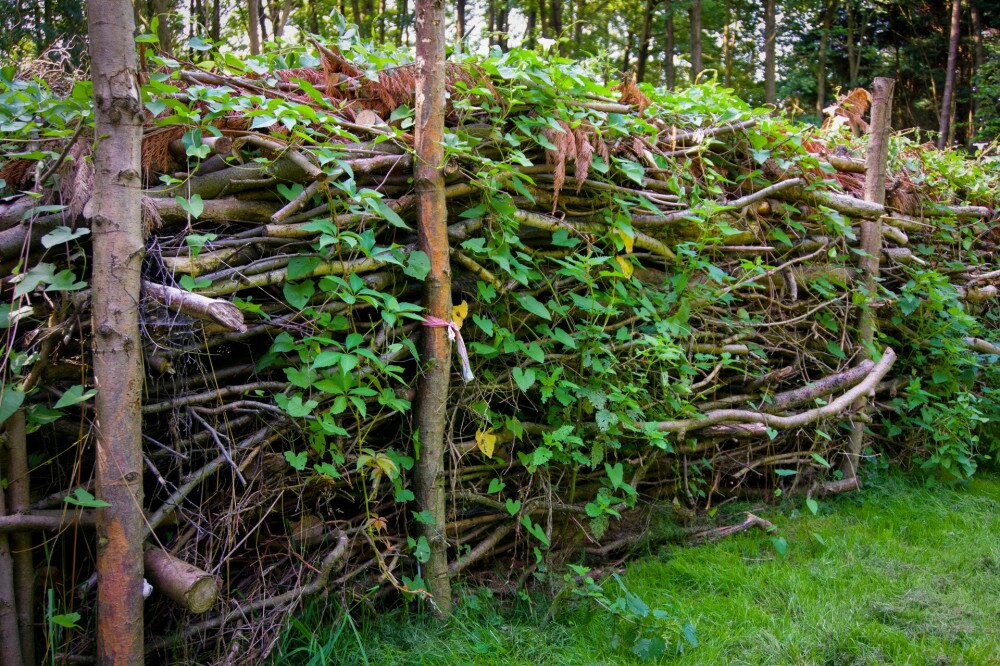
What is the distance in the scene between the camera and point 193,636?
222 cm

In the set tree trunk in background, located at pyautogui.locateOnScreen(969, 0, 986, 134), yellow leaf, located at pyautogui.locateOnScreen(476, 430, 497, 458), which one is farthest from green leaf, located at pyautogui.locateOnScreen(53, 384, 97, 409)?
tree trunk in background, located at pyautogui.locateOnScreen(969, 0, 986, 134)

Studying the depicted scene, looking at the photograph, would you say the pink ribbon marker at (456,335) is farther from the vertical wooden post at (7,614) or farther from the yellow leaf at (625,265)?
the vertical wooden post at (7,614)

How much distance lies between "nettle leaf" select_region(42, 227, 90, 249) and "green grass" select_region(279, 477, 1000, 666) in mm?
1472

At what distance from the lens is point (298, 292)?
2.39m

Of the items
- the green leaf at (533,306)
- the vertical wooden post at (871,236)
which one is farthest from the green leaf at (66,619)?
the vertical wooden post at (871,236)

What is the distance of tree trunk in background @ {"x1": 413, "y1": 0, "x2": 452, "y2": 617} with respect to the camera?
261 cm

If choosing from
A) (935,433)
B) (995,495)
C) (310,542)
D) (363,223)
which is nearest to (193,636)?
(310,542)

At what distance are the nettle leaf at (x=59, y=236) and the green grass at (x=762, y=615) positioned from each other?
147cm

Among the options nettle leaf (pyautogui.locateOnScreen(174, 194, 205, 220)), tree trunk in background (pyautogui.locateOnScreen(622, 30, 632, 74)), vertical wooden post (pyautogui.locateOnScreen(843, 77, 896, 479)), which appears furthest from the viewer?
tree trunk in background (pyautogui.locateOnScreen(622, 30, 632, 74))

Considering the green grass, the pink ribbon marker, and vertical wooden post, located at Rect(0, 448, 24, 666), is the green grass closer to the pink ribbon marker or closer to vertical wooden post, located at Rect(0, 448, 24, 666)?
vertical wooden post, located at Rect(0, 448, 24, 666)

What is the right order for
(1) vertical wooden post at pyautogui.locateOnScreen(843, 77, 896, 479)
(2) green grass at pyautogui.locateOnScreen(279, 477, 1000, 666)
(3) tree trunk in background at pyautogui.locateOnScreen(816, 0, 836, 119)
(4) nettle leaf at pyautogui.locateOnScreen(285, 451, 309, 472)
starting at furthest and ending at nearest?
(3) tree trunk in background at pyautogui.locateOnScreen(816, 0, 836, 119) → (1) vertical wooden post at pyautogui.locateOnScreen(843, 77, 896, 479) → (2) green grass at pyautogui.locateOnScreen(279, 477, 1000, 666) → (4) nettle leaf at pyautogui.locateOnScreen(285, 451, 309, 472)

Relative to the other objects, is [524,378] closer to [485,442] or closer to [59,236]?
[485,442]

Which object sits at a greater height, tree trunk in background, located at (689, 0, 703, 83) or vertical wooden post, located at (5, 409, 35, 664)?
tree trunk in background, located at (689, 0, 703, 83)

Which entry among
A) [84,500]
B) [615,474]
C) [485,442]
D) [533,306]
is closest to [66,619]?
[84,500]
